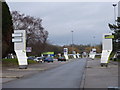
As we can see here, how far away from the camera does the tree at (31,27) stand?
58.0m

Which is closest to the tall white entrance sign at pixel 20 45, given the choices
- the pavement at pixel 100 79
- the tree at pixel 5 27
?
the tree at pixel 5 27

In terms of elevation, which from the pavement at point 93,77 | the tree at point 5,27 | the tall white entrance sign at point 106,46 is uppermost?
the tree at point 5,27

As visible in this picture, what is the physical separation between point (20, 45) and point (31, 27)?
26.6m

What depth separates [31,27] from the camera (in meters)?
60.7

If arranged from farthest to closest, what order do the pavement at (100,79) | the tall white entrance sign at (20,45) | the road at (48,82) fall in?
the tall white entrance sign at (20,45) → the road at (48,82) → the pavement at (100,79)

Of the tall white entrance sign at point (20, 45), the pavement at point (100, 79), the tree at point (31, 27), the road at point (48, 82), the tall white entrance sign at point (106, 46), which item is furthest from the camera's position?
the tree at point (31, 27)

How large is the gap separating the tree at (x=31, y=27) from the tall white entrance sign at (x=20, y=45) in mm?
23499

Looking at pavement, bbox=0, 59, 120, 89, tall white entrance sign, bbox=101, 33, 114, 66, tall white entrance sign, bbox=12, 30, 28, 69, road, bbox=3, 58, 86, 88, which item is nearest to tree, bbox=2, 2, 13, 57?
tall white entrance sign, bbox=12, 30, 28, 69

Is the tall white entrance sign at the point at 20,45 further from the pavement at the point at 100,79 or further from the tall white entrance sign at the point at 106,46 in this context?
the tall white entrance sign at the point at 106,46

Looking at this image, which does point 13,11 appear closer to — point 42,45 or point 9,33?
point 42,45

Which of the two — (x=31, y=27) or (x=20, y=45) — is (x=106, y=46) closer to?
(x=20, y=45)

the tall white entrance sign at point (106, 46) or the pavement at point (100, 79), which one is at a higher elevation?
the tall white entrance sign at point (106, 46)

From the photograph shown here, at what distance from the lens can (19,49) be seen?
1359 inches

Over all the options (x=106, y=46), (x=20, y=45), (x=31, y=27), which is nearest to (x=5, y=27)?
(x=20, y=45)
